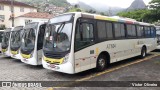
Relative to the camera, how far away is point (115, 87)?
7.12m

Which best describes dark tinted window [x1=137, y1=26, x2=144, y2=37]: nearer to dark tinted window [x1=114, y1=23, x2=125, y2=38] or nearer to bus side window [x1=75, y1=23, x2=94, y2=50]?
dark tinted window [x1=114, y1=23, x2=125, y2=38]

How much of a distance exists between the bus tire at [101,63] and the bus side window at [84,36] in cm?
118

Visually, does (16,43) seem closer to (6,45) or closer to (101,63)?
(6,45)

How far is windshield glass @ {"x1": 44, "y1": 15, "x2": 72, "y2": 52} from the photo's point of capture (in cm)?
812

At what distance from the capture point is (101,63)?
381 inches

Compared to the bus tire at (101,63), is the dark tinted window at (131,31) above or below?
above

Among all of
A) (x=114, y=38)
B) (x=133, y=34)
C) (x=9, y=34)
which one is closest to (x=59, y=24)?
Answer: (x=114, y=38)

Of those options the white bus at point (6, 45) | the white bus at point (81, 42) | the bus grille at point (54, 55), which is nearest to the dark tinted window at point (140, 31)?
the white bus at point (81, 42)

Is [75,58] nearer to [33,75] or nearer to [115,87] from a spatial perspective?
[115,87]

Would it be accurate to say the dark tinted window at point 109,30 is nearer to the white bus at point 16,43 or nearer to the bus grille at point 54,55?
the bus grille at point 54,55

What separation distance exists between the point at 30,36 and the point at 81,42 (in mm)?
3945

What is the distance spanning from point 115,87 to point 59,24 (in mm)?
3632

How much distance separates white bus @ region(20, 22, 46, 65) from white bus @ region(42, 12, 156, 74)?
62.9 inches

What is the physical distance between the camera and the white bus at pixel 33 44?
10578mm
